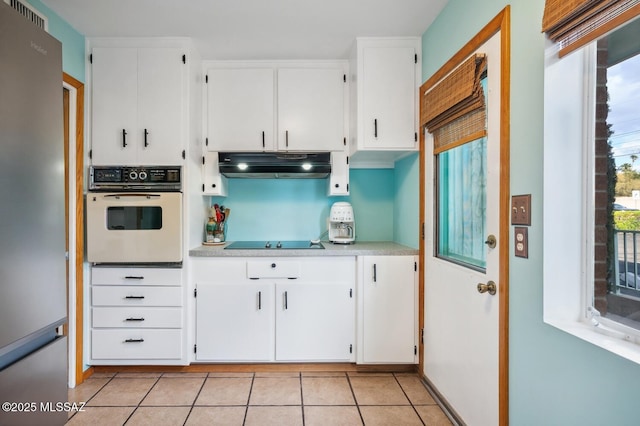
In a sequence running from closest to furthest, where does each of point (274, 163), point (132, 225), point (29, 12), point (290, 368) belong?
point (29, 12) < point (132, 225) < point (290, 368) < point (274, 163)

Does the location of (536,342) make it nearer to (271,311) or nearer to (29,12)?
(271,311)

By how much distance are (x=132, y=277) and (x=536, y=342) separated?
7.96ft

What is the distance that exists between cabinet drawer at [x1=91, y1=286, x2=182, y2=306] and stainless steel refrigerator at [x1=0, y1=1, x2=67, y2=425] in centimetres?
115

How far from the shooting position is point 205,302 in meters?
2.39

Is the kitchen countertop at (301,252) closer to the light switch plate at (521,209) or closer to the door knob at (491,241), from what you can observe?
the door knob at (491,241)

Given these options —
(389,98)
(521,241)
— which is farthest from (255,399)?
(389,98)

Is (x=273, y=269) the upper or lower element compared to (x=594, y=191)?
lower

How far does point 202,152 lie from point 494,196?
2134 mm

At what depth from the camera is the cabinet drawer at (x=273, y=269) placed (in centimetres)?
239

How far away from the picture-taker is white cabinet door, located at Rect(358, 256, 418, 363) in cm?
239

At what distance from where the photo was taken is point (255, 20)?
2119 mm

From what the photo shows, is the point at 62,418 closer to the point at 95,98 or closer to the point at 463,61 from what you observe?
the point at 95,98

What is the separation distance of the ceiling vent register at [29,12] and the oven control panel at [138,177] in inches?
35.8

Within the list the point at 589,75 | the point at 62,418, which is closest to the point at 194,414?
the point at 62,418
